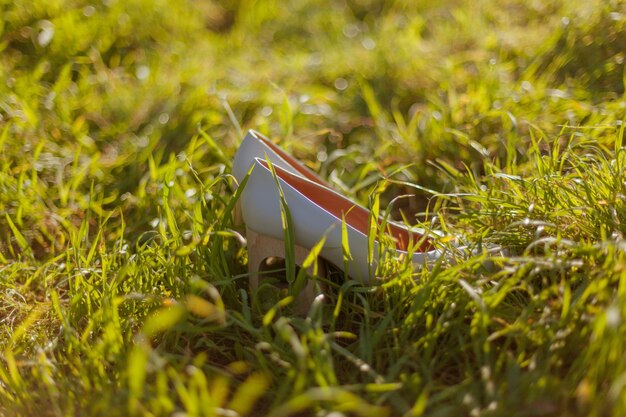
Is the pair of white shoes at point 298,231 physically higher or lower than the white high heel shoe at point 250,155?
lower

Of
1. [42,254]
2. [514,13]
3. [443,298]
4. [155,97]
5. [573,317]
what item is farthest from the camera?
[514,13]

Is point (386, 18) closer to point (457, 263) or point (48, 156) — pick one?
point (48, 156)

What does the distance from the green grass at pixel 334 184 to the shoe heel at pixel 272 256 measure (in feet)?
0.12

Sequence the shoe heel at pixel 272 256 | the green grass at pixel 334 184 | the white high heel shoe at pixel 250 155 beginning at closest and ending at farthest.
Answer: the green grass at pixel 334 184 < the shoe heel at pixel 272 256 < the white high heel shoe at pixel 250 155

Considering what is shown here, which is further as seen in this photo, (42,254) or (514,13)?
(514,13)

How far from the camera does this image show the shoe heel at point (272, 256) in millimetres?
1636

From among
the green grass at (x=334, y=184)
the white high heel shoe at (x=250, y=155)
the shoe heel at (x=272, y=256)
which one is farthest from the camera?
the white high heel shoe at (x=250, y=155)

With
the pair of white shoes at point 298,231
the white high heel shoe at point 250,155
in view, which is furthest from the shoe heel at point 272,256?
the white high heel shoe at point 250,155

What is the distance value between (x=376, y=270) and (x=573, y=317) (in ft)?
1.40

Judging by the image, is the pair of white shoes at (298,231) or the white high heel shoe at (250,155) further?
the white high heel shoe at (250,155)

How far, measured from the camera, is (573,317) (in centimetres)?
137

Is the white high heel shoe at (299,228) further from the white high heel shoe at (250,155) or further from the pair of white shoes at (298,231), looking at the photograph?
the white high heel shoe at (250,155)

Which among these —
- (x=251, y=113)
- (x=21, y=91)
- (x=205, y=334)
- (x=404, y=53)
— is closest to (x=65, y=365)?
(x=205, y=334)

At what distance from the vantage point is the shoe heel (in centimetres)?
164
